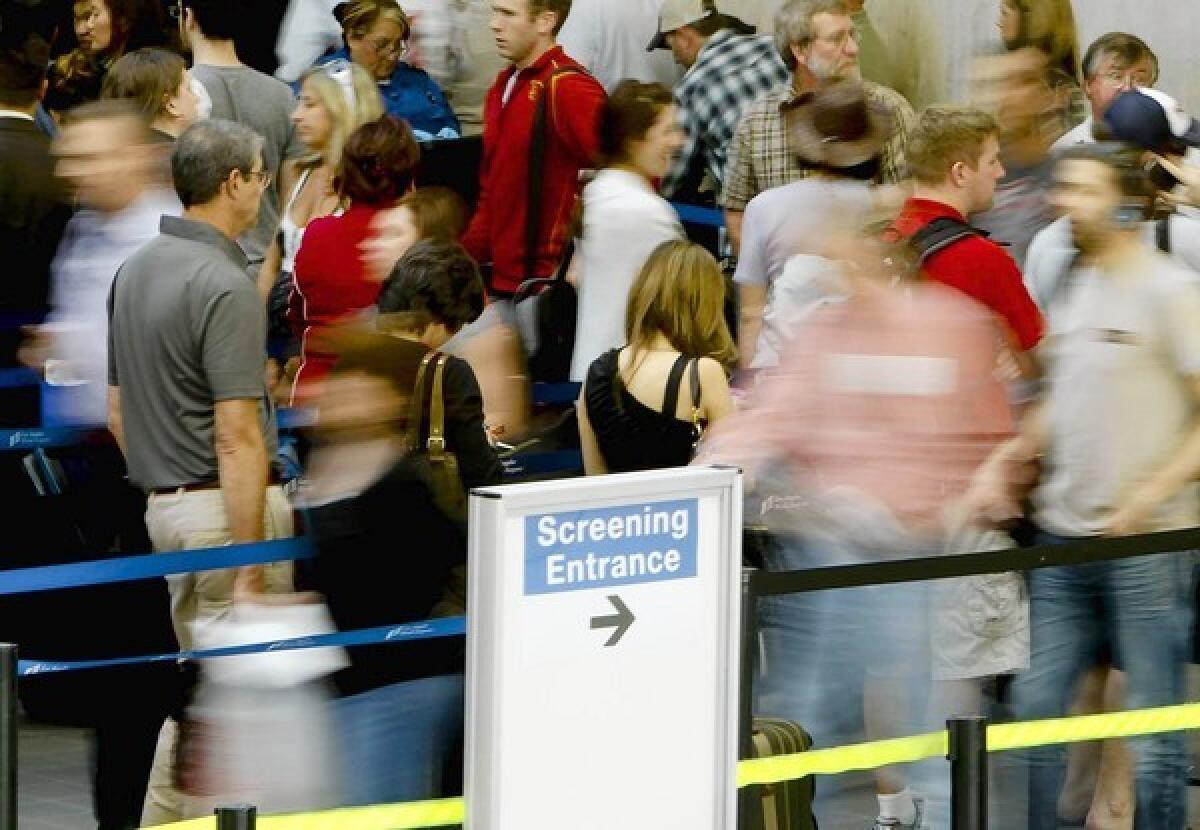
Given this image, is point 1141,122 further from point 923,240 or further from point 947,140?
point 923,240

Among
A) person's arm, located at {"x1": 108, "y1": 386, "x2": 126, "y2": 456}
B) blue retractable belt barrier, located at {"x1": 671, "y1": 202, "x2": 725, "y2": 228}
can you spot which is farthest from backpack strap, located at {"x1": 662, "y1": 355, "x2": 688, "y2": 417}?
blue retractable belt barrier, located at {"x1": 671, "y1": 202, "x2": 725, "y2": 228}

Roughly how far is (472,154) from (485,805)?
6141 mm

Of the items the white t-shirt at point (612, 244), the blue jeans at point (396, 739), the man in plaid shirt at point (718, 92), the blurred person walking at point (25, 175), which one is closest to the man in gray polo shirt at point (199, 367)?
the blue jeans at point (396, 739)

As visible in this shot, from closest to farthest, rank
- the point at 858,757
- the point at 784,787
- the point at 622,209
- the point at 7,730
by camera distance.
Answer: the point at 7,730
the point at 784,787
the point at 858,757
the point at 622,209

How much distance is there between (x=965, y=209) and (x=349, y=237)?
2144 mm

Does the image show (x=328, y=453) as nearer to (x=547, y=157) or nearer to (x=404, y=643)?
(x=404, y=643)

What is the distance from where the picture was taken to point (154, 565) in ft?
23.0

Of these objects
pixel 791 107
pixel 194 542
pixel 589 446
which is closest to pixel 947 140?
pixel 589 446

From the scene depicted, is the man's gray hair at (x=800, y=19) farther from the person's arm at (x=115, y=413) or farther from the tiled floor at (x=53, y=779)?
the tiled floor at (x=53, y=779)

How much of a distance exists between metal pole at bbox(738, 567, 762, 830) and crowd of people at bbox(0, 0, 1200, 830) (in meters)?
0.12

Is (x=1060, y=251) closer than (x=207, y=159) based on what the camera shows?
No

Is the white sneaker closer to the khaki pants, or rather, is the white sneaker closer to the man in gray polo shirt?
the khaki pants

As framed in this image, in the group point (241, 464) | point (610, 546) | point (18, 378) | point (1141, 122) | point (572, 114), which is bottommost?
point (610, 546)

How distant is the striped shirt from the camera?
10.4 meters
